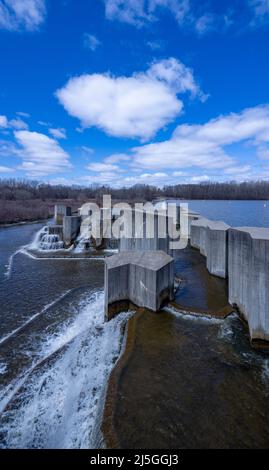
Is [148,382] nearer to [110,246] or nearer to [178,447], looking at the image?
[178,447]

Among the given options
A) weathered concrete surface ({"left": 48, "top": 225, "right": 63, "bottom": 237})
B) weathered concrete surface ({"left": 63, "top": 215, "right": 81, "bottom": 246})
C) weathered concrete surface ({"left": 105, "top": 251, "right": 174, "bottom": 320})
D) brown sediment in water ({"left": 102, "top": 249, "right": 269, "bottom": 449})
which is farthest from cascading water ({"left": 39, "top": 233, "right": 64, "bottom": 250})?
brown sediment in water ({"left": 102, "top": 249, "right": 269, "bottom": 449})

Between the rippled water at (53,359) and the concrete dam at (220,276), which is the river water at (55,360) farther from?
the concrete dam at (220,276)

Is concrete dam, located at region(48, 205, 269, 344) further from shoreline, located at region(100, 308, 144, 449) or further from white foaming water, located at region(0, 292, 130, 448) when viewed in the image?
shoreline, located at region(100, 308, 144, 449)

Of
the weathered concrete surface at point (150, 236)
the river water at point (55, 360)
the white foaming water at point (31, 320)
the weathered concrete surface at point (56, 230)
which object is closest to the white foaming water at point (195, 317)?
the river water at point (55, 360)

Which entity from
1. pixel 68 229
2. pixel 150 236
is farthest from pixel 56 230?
pixel 150 236

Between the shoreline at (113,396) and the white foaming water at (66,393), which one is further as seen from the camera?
the white foaming water at (66,393)

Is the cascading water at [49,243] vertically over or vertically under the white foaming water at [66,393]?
over

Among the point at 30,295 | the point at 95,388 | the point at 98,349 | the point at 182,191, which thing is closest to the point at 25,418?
the point at 95,388
